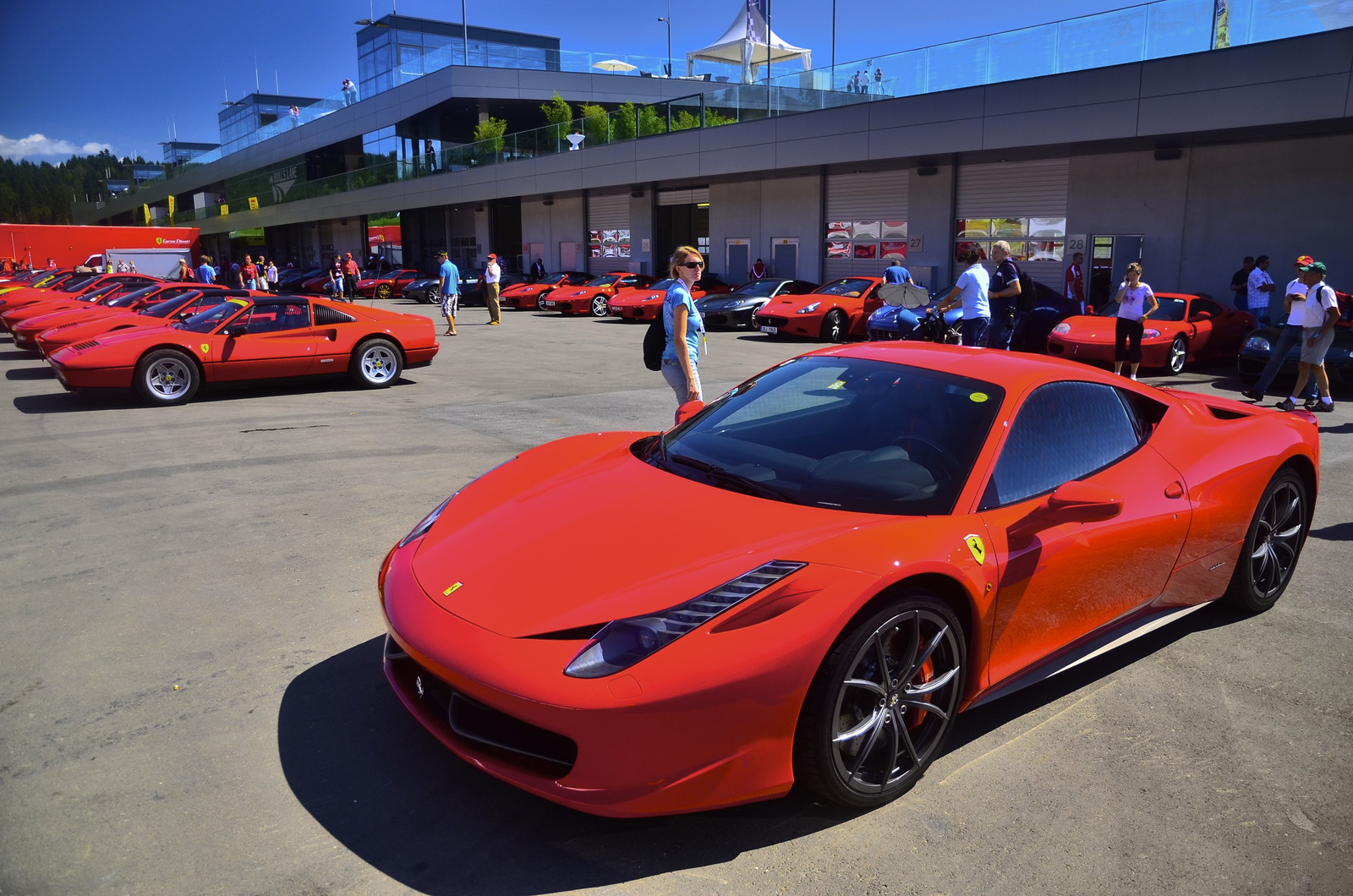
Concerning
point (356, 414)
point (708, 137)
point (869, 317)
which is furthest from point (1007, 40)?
point (356, 414)

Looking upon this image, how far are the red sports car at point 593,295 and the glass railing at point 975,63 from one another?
18.4 feet

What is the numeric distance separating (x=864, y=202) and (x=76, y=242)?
3631 cm

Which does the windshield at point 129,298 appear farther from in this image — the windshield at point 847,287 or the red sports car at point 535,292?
A: the red sports car at point 535,292

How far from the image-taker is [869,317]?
19.1 metres

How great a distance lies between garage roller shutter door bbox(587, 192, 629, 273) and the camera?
37531 mm

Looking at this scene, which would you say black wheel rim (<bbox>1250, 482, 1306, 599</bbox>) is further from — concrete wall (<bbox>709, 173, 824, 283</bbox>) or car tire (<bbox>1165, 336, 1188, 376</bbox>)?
concrete wall (<bbox>709, 173, 824, 283</bbox>)

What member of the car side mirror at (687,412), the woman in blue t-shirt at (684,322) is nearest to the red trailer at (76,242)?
the woman in blue t-shirt at (684,322)

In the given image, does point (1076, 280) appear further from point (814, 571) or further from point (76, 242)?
point (76, 242)

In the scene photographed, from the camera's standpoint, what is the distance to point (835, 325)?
1953 cm

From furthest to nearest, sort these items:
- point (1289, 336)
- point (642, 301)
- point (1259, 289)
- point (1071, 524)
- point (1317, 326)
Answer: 1. point (642, 301)
2. point (1259, 289)
3. point (1289, 336)
4. point (1317, 326)
5. point (1071, 524)

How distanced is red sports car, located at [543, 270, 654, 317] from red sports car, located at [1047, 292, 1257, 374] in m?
16.2

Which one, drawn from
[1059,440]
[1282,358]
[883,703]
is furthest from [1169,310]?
[883,703]

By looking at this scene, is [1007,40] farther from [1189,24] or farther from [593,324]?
[593,324]

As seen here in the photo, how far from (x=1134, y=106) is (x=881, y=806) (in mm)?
19282
